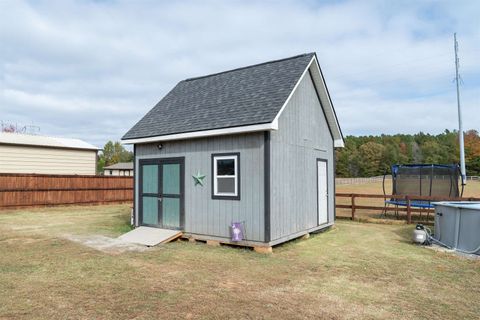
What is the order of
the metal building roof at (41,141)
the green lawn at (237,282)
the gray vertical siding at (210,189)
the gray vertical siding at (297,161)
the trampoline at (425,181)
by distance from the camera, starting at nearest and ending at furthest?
the green lawn at (237,282)
the gray vertical siding at (210,189)
the gray vertical siding at (297,161)
the trampoline at (425,181)
the metal building roof at (41,141)

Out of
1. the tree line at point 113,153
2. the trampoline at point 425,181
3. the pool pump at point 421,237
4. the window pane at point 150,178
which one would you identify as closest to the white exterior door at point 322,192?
the pool pump at point 421,237

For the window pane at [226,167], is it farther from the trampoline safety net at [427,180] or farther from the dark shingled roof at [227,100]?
the trampoline safety net at [427,180]

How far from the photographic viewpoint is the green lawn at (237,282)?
4.69 m

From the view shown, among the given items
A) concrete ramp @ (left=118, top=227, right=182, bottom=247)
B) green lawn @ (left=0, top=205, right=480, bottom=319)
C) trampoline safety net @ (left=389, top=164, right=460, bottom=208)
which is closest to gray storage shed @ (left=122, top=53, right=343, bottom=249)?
concrete ramp @ (left=118, top=227, right=182, bottom=247)

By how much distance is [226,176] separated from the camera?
352 inches

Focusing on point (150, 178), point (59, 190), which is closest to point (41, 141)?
point (59, 190)

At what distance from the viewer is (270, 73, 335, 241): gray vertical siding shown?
8664 mm

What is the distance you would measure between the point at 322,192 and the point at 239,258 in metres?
4.90

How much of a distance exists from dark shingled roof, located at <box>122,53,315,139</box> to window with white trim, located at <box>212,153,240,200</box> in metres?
0.84

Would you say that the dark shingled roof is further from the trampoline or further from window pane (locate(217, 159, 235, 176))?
the trampoline

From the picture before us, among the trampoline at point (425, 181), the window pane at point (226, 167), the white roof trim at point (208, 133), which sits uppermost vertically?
the white roof trim at point (208, 133)

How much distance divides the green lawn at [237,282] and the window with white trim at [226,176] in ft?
4.56

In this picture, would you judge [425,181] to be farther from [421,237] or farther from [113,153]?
[113,153]

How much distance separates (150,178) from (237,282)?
5.65m
